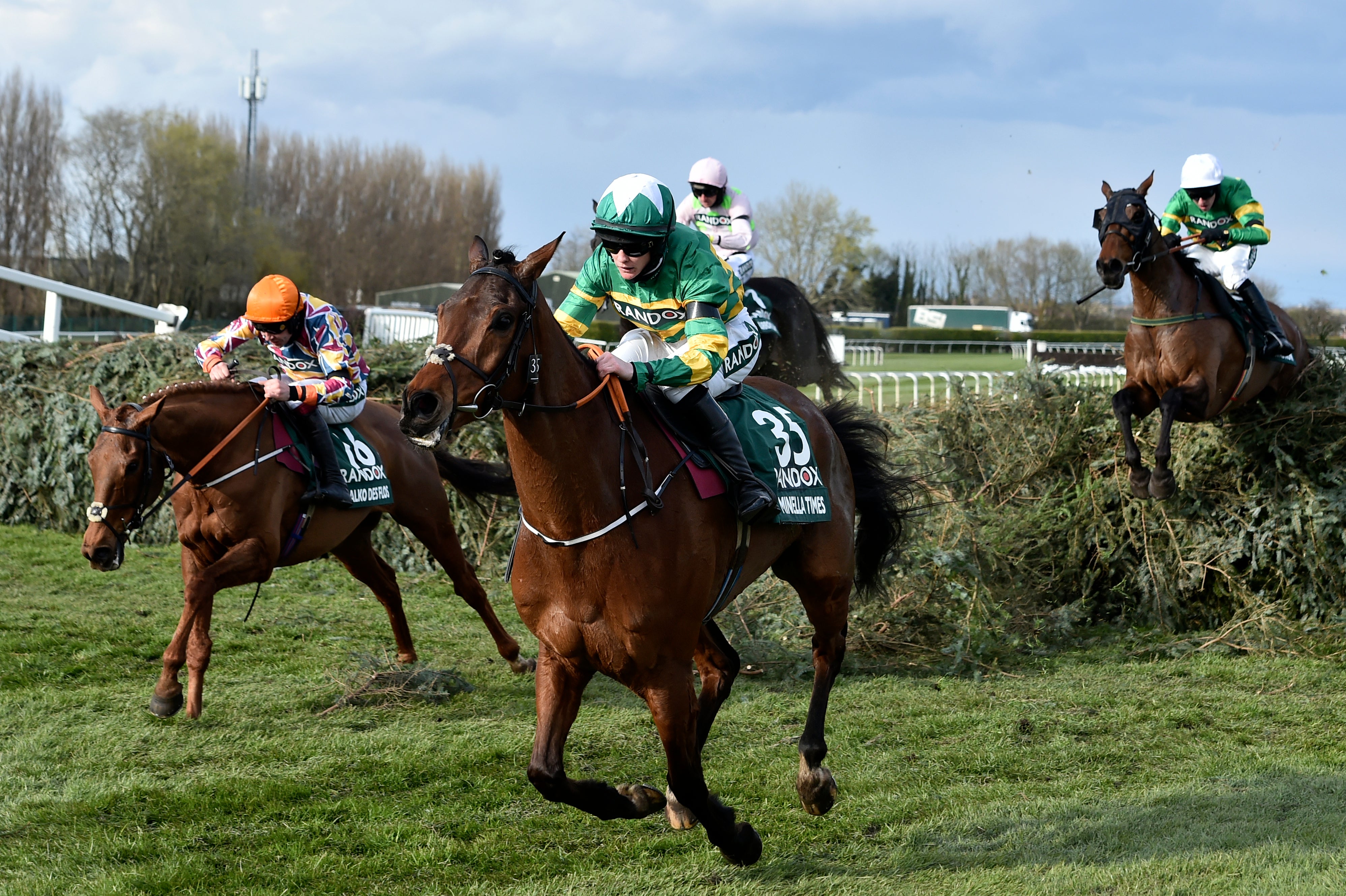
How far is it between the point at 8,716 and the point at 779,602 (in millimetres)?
4259

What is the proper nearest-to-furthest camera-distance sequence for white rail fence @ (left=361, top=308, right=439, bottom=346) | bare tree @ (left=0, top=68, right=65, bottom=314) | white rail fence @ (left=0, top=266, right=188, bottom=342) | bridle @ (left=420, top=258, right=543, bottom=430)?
bridle @ (left=420, top=258, right=543, bottom=430) < white rail fence @ (left=0, top=266, right=188, bottom=342) < white rail fence @ (left=361, top=308, right=439, bottom=346) < bare tree @ (left=0, top=68, right=65, bottom=314)

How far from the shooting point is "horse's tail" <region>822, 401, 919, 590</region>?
4941 mm

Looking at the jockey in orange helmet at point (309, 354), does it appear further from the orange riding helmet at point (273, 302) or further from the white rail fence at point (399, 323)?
the white rail fence at point (399, 323)

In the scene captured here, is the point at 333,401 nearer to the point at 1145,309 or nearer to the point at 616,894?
the point at 616,894

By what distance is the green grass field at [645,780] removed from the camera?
357 centimetres

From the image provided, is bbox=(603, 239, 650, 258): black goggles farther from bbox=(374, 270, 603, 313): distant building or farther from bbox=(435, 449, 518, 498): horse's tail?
bbox=(374, 270, 603, 313): distant building

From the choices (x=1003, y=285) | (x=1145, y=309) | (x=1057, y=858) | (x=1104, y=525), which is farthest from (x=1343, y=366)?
(x=1003, y=285)

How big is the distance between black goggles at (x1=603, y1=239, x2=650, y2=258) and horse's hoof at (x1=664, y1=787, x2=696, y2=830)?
191cm

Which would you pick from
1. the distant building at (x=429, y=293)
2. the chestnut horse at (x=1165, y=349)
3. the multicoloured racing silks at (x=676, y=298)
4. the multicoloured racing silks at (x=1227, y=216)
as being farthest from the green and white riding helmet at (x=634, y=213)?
the distant building at (x=429, y=293)

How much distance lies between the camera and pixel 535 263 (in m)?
2.95

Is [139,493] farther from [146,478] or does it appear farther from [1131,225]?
[1131,225]

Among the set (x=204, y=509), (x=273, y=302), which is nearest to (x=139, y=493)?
(x=204, y=509)

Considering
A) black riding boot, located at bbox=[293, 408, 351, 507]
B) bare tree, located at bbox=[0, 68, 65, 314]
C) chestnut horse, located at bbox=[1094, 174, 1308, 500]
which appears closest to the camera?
black riding boot, located at bbox=[293, 408, 351, 507]

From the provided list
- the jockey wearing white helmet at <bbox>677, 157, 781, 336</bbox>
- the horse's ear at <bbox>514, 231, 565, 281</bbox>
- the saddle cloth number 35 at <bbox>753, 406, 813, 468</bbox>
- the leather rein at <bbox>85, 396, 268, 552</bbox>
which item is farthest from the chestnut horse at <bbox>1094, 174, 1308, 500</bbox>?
the leather rein at <bbox>85, 396, 268, 552</bbox>
